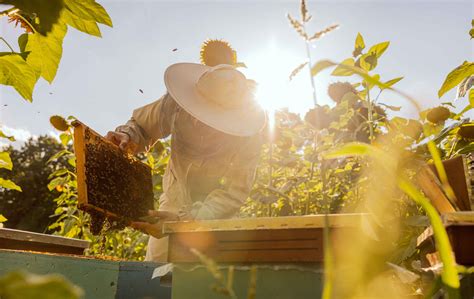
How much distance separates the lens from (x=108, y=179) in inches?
114

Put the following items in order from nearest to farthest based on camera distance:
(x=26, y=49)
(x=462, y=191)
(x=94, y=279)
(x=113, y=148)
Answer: (x=26, y=49) → (x=462, y=191) → (x=94, y=279) → (x=113, y=148)

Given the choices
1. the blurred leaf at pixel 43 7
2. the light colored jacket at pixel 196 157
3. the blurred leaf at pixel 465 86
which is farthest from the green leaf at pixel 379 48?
the blurred leaf at pixel 43 7

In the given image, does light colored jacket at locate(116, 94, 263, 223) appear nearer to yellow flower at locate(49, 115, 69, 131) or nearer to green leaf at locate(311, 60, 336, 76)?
yellow flower at locate(49, 115, 69, 131)

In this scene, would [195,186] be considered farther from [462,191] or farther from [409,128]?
[462,191]

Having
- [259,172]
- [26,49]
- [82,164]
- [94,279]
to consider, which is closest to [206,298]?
[94,279]

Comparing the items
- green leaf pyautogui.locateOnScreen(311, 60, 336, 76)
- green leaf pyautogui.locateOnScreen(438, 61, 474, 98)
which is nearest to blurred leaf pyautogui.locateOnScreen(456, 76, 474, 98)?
green leaf pyautogui.locateOnScreen(438, 61, 474, 98)

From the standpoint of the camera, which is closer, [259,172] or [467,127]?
[467,127]

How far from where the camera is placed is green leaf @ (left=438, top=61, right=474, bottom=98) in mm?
2131

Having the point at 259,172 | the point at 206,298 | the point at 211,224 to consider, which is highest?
the point at 259,172

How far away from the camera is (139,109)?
154 inches

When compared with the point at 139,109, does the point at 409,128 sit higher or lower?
lower

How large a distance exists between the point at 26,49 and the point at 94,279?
1.25 m

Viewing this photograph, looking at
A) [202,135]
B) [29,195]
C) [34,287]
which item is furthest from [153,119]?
[29,195]

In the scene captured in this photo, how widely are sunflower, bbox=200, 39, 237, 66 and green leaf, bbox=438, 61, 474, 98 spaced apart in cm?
214
